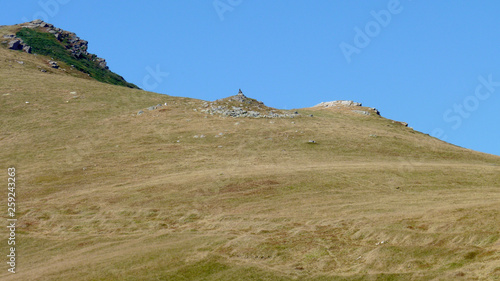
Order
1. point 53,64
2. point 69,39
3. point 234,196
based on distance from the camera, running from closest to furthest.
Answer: point 234,196, point 53,64, point 69,39

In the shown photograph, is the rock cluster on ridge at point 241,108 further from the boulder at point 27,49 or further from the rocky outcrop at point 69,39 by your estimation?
the rocky outcrop at point 69,39

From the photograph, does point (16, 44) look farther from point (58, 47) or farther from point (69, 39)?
point (69, 39)

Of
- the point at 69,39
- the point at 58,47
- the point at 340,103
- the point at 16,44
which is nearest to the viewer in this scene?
the point at 340,103

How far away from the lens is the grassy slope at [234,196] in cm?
4497

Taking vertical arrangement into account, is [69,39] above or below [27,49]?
above

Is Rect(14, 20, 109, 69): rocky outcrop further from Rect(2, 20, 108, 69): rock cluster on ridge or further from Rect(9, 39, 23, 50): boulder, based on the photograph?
Rect(9, 39, 23, 50): boulder

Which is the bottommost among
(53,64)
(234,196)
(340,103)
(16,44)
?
(234,196)

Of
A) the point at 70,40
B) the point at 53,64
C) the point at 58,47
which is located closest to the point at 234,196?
the point at 53,64

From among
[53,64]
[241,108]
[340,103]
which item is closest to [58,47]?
[53,64]

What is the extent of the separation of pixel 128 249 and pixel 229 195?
1589 cm

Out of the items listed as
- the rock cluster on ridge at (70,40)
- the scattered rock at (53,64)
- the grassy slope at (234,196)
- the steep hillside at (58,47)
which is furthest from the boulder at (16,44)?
the grassy slope at (234,196)

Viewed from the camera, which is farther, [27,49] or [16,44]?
[27,49]

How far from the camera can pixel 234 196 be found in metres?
62.5

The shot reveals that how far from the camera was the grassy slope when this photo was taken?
148 ft
